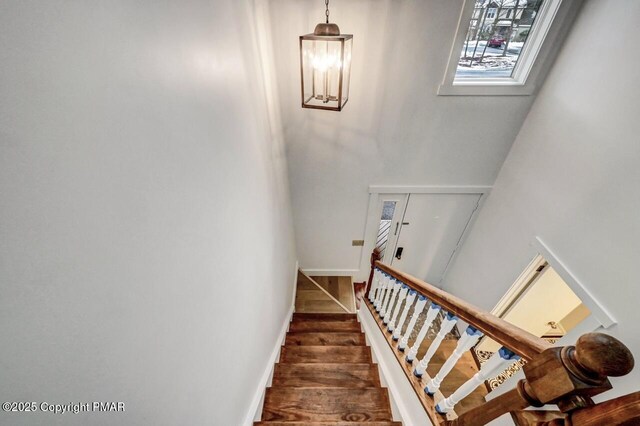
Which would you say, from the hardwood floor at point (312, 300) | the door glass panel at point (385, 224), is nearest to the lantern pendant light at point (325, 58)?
the door glass panel at point (385, 224)

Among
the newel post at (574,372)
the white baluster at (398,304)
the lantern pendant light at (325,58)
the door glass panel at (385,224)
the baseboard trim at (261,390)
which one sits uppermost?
the door glass panel at (385,224)

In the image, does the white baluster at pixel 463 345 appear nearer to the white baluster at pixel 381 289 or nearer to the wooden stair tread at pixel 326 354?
the white baluster at pixel 381 289

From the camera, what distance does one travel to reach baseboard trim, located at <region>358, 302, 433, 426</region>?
4.25 feet

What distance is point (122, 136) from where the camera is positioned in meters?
0.49

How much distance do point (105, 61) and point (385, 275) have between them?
2.03 metres

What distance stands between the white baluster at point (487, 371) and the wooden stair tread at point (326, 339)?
154 centimetres

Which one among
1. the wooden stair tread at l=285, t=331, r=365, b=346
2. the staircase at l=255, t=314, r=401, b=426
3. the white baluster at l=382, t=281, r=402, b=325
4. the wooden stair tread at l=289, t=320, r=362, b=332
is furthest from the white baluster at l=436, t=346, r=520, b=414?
the wooden stair tread at l=289, t=320, r=362, b=332

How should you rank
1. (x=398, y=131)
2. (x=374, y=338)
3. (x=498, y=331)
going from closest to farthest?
(x=498, y=331) < (x=374, y=338) < (x=398, y=131)

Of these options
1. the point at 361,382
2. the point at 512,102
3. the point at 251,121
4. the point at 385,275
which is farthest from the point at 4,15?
the point at 512,102

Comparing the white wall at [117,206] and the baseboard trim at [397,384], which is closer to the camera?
the white wall at [117,206]

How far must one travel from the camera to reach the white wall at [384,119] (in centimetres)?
190

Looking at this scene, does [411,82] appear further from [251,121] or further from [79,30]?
[79,30]

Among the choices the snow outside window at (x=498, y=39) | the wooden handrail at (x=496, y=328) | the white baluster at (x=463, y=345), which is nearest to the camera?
the wooden handrail at (x=496, y=328)

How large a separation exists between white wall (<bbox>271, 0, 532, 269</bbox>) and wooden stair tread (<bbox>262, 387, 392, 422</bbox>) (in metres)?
2.00
